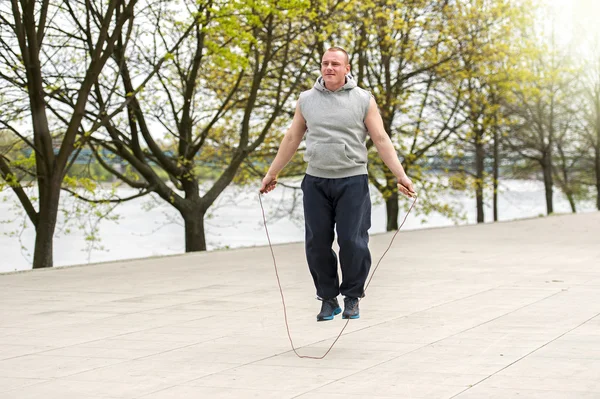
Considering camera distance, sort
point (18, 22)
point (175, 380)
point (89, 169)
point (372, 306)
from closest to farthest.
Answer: point (175, 380)
point (372, 306)
point (18, 22)
point (89, 169)

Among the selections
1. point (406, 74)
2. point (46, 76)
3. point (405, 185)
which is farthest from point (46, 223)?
point (406, 74)

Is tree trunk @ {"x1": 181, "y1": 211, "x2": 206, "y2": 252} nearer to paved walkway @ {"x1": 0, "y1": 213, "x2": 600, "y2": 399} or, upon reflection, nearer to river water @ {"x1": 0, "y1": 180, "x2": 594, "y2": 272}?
river water @ {"x1": 0, "y1": 180, "x2": 594, "y2": 272}

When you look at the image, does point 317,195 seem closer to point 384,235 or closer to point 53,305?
point 53,305

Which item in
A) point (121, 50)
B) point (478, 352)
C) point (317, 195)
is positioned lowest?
point (478, 352)

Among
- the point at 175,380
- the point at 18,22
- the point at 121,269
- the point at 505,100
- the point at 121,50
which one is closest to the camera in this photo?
the point at 175,380

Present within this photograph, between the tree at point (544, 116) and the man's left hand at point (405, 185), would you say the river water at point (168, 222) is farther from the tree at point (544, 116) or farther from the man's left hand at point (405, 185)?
the man's left hand at point (405, 185)

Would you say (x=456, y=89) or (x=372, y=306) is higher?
(x=456, y=89)

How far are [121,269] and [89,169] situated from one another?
8.70 m

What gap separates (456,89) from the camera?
3066 centimetres

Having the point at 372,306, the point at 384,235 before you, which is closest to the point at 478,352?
the point at 372,306

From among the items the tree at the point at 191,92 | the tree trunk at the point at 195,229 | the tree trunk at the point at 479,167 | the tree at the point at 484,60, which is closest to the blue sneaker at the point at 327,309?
the tree at the point at 191,92

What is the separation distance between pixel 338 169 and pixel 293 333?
1268mm

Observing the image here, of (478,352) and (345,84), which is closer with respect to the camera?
(478,352)

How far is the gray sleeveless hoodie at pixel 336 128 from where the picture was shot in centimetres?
645
